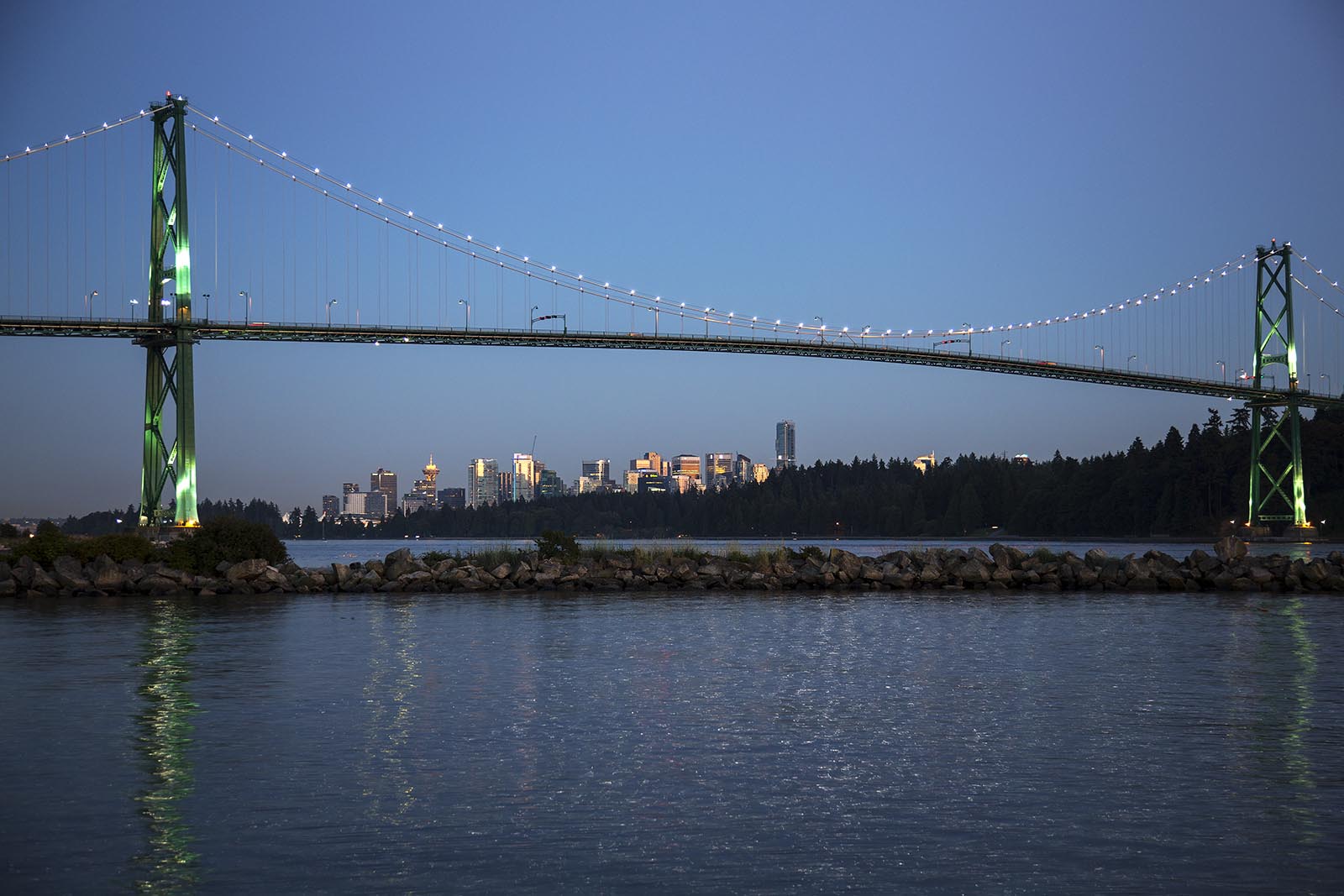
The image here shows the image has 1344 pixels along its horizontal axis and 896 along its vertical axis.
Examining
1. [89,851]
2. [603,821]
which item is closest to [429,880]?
[603,821]

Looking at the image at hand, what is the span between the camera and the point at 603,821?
6914mm

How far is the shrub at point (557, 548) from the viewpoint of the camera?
30422mm

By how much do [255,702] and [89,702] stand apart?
4.75 ft

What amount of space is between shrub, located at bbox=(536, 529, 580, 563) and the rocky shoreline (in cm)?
46

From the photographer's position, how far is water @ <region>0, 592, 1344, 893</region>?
19.9 ft

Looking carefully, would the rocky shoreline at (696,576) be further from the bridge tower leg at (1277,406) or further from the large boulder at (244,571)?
the bridge tower leg at (1277,406)

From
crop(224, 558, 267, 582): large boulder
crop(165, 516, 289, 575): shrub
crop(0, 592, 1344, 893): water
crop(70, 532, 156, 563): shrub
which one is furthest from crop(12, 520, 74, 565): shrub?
crop(0, 592, 1344, 893): water

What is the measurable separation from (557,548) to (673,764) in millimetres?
23207

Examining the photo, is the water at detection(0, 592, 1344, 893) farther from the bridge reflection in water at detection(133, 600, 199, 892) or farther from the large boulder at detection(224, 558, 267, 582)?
the large boulder at detection(224, 558, 267, 582)

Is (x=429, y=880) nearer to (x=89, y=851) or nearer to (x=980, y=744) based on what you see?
(x=89, y=851)

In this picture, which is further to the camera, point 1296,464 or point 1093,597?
point 1296,464

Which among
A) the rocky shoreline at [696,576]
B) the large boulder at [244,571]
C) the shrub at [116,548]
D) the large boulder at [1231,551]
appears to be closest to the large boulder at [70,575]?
the rocky shoreline at [696,576]

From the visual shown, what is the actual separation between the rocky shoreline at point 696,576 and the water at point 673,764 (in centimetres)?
1180

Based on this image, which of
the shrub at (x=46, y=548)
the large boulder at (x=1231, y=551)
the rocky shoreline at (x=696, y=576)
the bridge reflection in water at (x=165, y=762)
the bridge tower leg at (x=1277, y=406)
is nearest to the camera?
the bridge reflection in water at (x=165, y=762)
